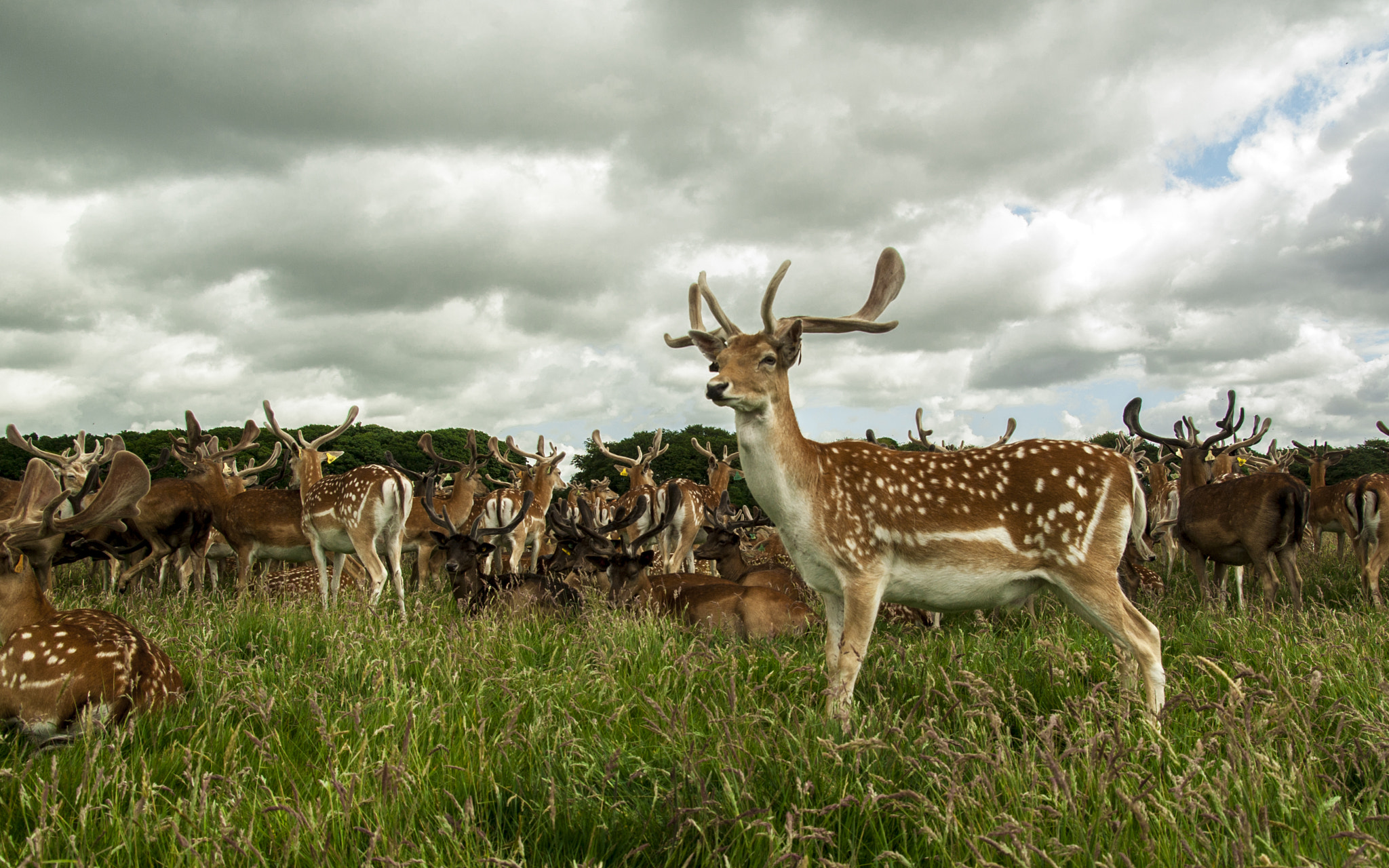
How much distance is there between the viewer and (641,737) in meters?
3.39

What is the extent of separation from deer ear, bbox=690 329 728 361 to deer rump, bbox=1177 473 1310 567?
232 inches

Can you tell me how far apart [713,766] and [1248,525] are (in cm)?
719

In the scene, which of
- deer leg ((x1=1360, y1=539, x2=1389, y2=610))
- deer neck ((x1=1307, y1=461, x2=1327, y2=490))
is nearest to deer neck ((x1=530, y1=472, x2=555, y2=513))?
deer leg ((x1=1360, y1=539, x2=1389, y2=610))

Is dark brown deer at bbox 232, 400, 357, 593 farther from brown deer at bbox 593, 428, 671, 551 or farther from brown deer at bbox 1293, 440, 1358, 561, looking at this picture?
brown deer at bbox 1293, 440, 1358, 561

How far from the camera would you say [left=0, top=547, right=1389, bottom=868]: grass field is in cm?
221

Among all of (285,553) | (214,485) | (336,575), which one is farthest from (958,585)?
(214,485)

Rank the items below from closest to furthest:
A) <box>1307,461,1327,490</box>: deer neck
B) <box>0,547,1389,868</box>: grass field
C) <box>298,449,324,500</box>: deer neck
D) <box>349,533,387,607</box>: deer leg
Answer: <box>0,547,1389,868</box>: grass field
<box>349,533,387,607</box>: deer leg
<box>298,449,324,500</box>: deer neck
<box>1307,461,1327,490</box>: deer neck

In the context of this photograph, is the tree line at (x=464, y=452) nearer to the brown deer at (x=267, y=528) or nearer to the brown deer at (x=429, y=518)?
the brown deer at (x=429, y=518)

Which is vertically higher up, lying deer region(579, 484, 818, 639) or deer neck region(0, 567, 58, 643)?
deer neck region(0, 567, 58, 643)

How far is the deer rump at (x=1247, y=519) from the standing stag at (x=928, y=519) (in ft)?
14.1

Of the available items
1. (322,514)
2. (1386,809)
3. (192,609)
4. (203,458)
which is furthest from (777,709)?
(203,458)

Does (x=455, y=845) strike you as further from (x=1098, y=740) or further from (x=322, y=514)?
(x=322, y=514)

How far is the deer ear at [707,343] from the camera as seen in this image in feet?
16.0

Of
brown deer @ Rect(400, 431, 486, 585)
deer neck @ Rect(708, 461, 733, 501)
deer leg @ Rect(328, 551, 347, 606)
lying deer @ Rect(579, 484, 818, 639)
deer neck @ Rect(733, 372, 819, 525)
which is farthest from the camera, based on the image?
deer neck @ Rect(708, 461, 733, 501)
